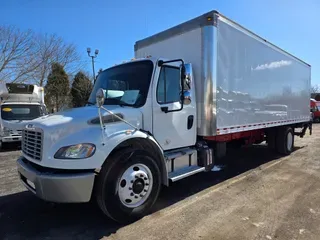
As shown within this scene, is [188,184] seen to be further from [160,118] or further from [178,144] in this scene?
[160,118]

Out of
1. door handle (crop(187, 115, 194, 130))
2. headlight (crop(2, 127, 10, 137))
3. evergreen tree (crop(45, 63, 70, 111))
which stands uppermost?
evergreen tree (crop(45, 63, 70, 111))

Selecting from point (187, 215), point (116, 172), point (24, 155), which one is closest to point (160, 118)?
point (116, 172)

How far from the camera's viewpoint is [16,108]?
1108 centimetres

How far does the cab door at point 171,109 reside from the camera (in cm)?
434

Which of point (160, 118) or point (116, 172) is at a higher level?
point (160, 118)

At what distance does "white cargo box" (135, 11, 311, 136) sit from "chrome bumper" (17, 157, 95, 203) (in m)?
→ 2.58

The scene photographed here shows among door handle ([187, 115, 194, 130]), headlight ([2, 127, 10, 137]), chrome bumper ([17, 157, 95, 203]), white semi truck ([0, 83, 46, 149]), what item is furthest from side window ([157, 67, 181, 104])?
headlight ([2, 127, 10, 137])

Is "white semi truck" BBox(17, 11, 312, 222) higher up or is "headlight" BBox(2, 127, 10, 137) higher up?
"white semi truck" BBox(17, 11, 312, 222)

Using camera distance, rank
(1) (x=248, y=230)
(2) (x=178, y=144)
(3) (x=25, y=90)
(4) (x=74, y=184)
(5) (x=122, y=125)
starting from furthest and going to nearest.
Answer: (3) (x=25, y=90) < (2) (x=178, y=144) < (5) (x=122, y=125) < (1) (x=248, y=230) < (4) (x=74, y=184)

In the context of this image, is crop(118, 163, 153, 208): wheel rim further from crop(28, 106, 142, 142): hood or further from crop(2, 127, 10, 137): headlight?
crop(2, 127, 10, 137): headlight

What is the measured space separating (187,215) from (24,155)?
2728 mm

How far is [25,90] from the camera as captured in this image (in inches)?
452

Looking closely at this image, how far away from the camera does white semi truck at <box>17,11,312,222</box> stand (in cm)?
337

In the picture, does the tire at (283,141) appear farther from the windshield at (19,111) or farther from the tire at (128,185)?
the windshield at (19,111)
